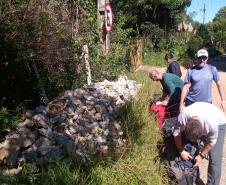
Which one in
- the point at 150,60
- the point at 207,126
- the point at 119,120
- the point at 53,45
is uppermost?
the point at 53,45

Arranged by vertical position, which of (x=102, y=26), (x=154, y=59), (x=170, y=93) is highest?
(x=102, y=26)

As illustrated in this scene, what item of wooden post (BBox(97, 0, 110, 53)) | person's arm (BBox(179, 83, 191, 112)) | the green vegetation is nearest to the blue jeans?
the green vegetation

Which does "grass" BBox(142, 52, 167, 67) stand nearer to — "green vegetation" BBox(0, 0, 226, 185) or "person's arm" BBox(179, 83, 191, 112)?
"green vegetation" BBox(0, 0, 226, 185)

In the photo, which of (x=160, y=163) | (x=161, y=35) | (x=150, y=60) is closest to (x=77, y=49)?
(x=160, y=163)

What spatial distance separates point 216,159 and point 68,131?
2.03 metres

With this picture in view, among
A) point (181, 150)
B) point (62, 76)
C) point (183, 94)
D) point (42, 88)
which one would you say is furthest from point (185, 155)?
point (62, 76)

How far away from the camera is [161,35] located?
2650 cm

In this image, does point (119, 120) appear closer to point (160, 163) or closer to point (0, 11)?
point (160, 163)

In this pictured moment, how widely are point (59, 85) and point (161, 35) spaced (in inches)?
739

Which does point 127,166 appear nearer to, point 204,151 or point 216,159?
point 204,151

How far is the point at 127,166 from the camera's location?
5.27 m

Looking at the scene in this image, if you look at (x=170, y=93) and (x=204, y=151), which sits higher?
(x=170, y=93)

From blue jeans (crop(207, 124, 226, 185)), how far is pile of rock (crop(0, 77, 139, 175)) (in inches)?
49.8

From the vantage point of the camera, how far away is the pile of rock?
17.6 ft
